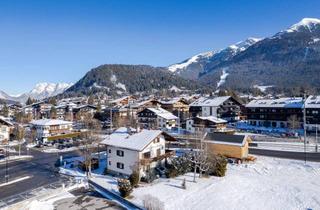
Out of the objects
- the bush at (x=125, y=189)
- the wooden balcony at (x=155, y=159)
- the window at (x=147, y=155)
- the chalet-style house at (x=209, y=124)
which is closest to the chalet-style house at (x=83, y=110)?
the chalet-style house at (x=209, y=124)

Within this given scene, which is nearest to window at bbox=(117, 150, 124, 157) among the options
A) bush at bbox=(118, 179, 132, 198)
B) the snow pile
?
bush at bbox=(118, 179, 132, 198)

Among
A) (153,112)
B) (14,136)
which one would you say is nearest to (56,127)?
(14,136)

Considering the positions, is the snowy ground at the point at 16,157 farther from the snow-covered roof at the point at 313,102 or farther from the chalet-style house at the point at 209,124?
the snow-covered roof at the point at 313,102

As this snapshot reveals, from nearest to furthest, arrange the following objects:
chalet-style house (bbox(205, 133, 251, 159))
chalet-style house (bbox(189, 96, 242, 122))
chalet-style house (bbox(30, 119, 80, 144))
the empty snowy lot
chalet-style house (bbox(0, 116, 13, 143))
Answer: the empty snowy lot
chalet-style house (bbox(205, 133, 251, 159))
chalet-style house (bbox(0, 116, 13, 143))
chalet-style house (bbox(30, 119, 80, 144))
chalet-style house (bbox(189, 96, 242, 122))

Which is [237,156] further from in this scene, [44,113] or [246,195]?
[44,113]

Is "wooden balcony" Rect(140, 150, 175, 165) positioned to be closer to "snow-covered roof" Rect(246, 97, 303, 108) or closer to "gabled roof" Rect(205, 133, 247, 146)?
"gabled roof" Rect(205, 133, 247, 146)

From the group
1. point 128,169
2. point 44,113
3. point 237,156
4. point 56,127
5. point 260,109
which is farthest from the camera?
point 44,113
